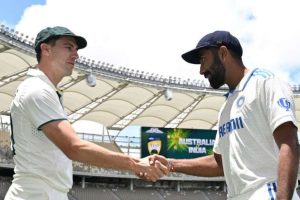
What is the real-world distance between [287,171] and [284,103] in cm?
45

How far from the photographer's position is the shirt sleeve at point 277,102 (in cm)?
313

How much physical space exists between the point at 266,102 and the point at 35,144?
5.51 feet

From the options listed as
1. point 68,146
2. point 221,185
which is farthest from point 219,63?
point 221,185

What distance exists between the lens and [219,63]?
146 inches

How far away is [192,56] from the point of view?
13.1ft

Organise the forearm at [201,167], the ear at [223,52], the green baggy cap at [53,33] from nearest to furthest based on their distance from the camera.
Answer: the ear at [223,52], the green baggy cap at [53,33], the forearm at [201,167]

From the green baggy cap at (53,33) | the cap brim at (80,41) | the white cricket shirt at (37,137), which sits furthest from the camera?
the cap brim at (80,41)

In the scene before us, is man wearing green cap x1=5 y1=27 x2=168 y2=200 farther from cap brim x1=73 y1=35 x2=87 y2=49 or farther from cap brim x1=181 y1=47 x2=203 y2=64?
cap brim x1=181 y1=47 x2=203 y2=64

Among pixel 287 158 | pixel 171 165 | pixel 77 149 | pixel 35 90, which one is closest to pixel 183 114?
pixel 171 165

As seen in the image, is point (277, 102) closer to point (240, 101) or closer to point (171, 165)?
point (240, 101)

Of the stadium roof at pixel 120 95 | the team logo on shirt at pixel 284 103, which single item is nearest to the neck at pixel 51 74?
the team logo on shirt at pixel 284 103

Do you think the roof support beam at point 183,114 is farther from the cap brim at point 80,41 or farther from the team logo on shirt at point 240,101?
the team logo on shirt at point 240,101

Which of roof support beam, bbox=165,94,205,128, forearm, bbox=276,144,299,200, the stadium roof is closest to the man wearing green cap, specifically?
forearm, bbox=276,144,299,200

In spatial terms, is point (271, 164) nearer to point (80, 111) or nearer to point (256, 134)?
point (256, 134)
